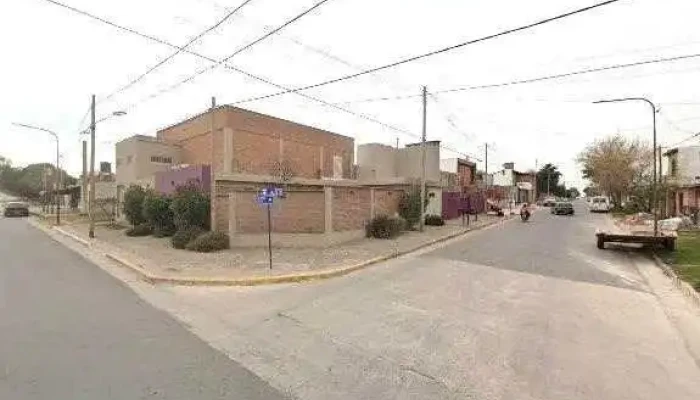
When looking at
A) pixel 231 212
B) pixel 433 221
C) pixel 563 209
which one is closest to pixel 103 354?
pixel 231 212

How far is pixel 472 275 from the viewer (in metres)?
15.5

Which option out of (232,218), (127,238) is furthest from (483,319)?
(127,238)

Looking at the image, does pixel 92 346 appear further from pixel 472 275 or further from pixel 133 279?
pixel 472 275

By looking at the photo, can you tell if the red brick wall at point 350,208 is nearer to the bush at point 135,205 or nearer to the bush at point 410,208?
the bush at point 410,208

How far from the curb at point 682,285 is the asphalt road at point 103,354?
9768mm

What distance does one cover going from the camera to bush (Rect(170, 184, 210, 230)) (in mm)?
22891

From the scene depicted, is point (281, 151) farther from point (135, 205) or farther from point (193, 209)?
point (193, 209)

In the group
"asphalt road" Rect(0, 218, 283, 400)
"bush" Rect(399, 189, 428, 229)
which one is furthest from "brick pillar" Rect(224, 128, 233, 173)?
"asphalt road" Rect(0, 218, 283, 400)

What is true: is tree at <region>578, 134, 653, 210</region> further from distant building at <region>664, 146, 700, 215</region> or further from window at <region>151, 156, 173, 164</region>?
window at <region>151, 156, 173, 164</region>

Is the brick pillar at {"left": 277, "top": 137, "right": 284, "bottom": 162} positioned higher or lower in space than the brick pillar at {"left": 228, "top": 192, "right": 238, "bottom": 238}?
higher

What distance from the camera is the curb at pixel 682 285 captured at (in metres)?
12.0

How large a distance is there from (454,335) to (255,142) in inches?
1266

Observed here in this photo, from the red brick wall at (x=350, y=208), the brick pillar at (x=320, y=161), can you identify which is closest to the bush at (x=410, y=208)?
the red brick wall at (x=350, y=208)

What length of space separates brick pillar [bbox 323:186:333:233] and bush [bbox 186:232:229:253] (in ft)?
14.1
